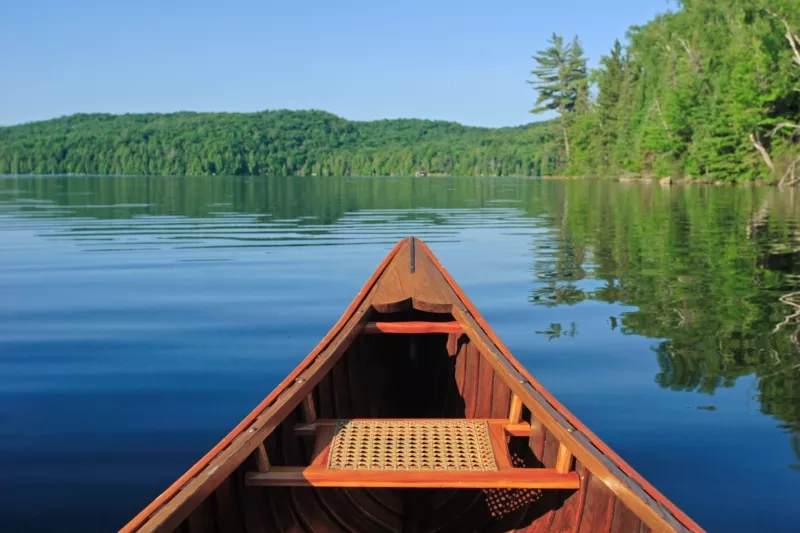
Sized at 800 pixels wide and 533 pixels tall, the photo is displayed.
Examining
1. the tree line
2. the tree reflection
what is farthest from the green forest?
the tree reflection

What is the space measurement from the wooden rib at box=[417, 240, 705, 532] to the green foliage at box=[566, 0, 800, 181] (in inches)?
1916

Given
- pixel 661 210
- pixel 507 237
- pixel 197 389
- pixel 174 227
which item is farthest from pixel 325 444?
pixel 661 210

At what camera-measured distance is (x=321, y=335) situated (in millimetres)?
10961

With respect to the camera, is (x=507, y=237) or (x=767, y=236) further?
(x=507, y=237)

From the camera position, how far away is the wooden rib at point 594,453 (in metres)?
3.67

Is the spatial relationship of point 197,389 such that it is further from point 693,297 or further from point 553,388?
point 693,297

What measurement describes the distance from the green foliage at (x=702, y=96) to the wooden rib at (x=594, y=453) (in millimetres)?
48672

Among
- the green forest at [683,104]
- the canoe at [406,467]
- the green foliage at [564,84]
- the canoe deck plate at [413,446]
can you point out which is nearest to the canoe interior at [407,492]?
the canoe at [406,467]

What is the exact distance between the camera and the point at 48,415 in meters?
7.61

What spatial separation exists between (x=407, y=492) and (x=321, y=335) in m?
5.44

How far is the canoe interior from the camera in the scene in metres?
4.41

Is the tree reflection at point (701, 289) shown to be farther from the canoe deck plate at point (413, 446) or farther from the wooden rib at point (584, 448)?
the canoe deck plate at point (413, 446)

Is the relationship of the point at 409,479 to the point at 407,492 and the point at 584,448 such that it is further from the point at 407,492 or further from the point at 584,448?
the point at 407,492

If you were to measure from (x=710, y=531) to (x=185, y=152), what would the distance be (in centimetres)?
19063
